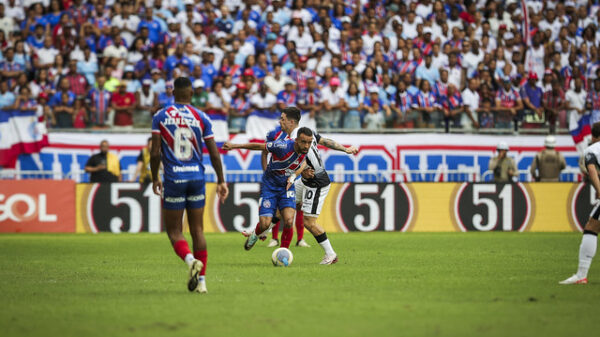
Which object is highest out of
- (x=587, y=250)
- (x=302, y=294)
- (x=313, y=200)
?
(x=313, y=200)

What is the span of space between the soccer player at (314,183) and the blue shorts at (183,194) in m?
4.04

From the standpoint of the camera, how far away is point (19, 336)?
25.3ft

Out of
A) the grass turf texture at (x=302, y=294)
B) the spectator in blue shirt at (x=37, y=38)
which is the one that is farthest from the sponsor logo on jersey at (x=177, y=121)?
the spectator in blue shirt at (x=37, y=38)

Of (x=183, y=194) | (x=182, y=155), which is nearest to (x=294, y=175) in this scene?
(x=183, y=194)

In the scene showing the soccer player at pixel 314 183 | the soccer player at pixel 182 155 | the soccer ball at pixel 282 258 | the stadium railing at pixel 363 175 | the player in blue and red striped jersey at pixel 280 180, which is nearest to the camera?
the soccer player at pixel 182 155

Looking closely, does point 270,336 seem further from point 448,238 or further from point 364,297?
point 448,238

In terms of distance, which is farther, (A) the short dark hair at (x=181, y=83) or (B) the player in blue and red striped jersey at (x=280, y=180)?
(B) the player in blue and red striped jersey at (x=280, y=180)

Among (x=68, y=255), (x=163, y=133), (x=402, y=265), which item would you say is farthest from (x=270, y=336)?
(x=68, y=255)

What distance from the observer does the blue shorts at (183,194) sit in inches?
409

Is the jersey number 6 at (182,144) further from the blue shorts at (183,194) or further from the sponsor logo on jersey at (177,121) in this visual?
the blue shorts at (183,194)

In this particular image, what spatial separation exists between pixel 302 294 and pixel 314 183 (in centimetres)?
511

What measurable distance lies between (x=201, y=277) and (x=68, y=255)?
7066 mm

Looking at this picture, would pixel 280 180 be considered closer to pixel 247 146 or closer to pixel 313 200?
pixel 313 200

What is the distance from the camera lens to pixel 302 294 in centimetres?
1041
